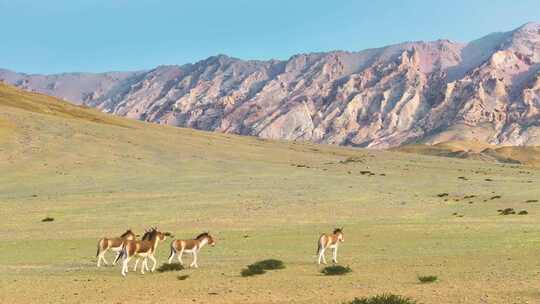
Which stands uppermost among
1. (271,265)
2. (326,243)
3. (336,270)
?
(326,243)

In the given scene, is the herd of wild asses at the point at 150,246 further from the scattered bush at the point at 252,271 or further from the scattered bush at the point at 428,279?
the scattered bush at the point at 428,279

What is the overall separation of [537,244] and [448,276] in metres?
9.97

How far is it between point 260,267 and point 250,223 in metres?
19.2

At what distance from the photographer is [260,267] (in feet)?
83.8

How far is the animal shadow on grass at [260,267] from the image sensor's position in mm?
24641

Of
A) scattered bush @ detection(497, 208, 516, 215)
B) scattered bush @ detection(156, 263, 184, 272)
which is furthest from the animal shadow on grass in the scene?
scattered bush @ detection(497, 208, 516, 215)

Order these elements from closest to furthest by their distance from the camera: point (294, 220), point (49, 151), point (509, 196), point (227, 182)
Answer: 1. point (294, 220)
2. point (509, 196)
3. point (227, 182)
4. point (49, 151)

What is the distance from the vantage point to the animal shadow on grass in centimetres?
2464

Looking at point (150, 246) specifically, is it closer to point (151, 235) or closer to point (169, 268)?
point (169, 268)

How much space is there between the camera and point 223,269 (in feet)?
86.4

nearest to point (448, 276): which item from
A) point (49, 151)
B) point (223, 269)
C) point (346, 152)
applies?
point (223, 269)

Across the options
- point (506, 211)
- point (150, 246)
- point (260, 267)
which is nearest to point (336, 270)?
point (260, 267)

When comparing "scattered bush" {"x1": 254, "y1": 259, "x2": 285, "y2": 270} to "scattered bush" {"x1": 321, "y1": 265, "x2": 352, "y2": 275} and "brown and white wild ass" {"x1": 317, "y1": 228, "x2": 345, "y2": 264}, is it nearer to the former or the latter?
"brown and white wild ass" {"x1": 317, "y1": 228, "x2": 345, "y2": 264}

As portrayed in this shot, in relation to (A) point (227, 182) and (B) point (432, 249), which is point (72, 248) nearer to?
(B) point (432, 249)
